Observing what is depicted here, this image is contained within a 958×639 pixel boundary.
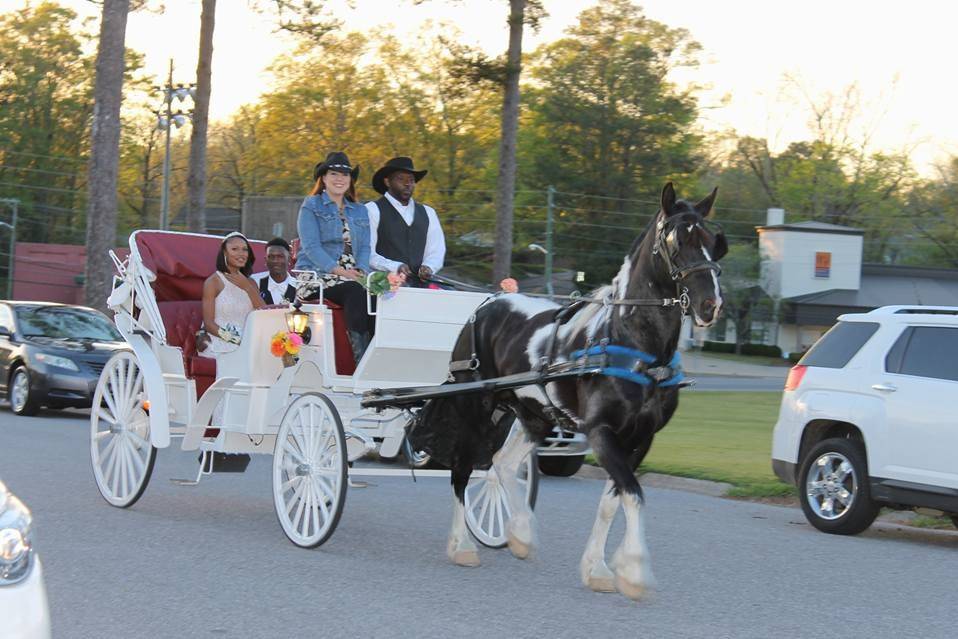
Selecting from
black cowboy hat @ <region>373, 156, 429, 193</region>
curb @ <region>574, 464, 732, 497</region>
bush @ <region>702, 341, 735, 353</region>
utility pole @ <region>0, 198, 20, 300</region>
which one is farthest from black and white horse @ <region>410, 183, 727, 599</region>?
bush @ <region>702, 341, 735, 353</region>

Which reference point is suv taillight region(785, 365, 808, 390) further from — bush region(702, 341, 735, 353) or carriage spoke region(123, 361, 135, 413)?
bush region(702, 341, 735, 353)

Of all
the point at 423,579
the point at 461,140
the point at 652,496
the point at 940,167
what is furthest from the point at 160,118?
the point at 940,167

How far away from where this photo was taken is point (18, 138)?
6569cm

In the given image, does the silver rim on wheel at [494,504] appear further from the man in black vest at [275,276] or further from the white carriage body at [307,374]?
the man in black vest at [275,276]

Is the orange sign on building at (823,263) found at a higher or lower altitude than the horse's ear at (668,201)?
higher

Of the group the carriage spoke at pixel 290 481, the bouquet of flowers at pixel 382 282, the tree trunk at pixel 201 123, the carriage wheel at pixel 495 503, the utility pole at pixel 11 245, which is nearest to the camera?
the carriage spoke at pixel 290 481

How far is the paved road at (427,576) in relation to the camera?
612 cm

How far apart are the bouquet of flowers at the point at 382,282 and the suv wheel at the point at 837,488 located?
4.04 metres

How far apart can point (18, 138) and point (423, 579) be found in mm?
64173

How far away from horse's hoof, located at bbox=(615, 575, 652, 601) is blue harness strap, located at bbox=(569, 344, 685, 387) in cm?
109

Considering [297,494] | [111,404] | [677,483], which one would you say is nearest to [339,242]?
[297,494]

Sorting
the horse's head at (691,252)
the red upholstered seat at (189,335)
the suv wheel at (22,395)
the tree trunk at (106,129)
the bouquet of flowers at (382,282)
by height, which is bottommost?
the suv wheel at (22,395)

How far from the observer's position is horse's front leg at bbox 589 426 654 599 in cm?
655

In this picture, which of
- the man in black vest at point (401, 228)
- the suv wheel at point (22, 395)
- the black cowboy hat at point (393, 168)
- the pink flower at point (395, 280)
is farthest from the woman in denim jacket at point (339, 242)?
the suv wheel at point (22, 395)
